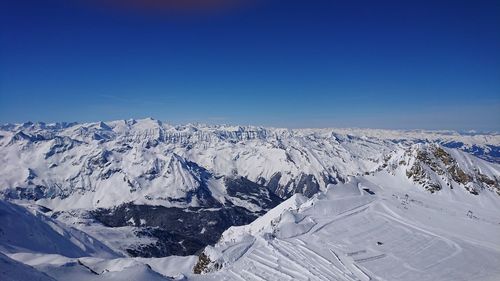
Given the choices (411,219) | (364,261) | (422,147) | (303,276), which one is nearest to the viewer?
(303,276)

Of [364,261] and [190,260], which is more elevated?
[364,261]

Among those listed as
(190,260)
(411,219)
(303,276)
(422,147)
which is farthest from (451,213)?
(190,260)

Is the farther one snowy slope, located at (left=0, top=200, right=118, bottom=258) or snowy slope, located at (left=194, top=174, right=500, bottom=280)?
snowy slope, located at (left=0, top=200, right=118, bottom=258)

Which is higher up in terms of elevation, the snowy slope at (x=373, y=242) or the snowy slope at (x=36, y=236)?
the snowy slope at (x=373, y=242)

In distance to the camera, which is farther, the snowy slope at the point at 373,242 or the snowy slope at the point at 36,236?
the snowy slope at the point at 36,236

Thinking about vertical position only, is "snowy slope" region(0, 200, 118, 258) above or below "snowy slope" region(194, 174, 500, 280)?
below

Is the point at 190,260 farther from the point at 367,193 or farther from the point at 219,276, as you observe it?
the point at 219,276

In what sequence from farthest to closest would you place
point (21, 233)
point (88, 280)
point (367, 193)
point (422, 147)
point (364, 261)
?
point (21, 233) → point (422, 147) → point (367, 193) → point (364, 261) → point (88, 280)

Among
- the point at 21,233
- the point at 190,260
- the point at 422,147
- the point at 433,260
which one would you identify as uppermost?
the point at 422,147

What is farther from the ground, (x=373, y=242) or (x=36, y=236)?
(x=373, y=242)

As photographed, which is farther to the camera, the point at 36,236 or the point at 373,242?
the point at 36,236

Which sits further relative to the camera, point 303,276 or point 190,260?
point 190,260
